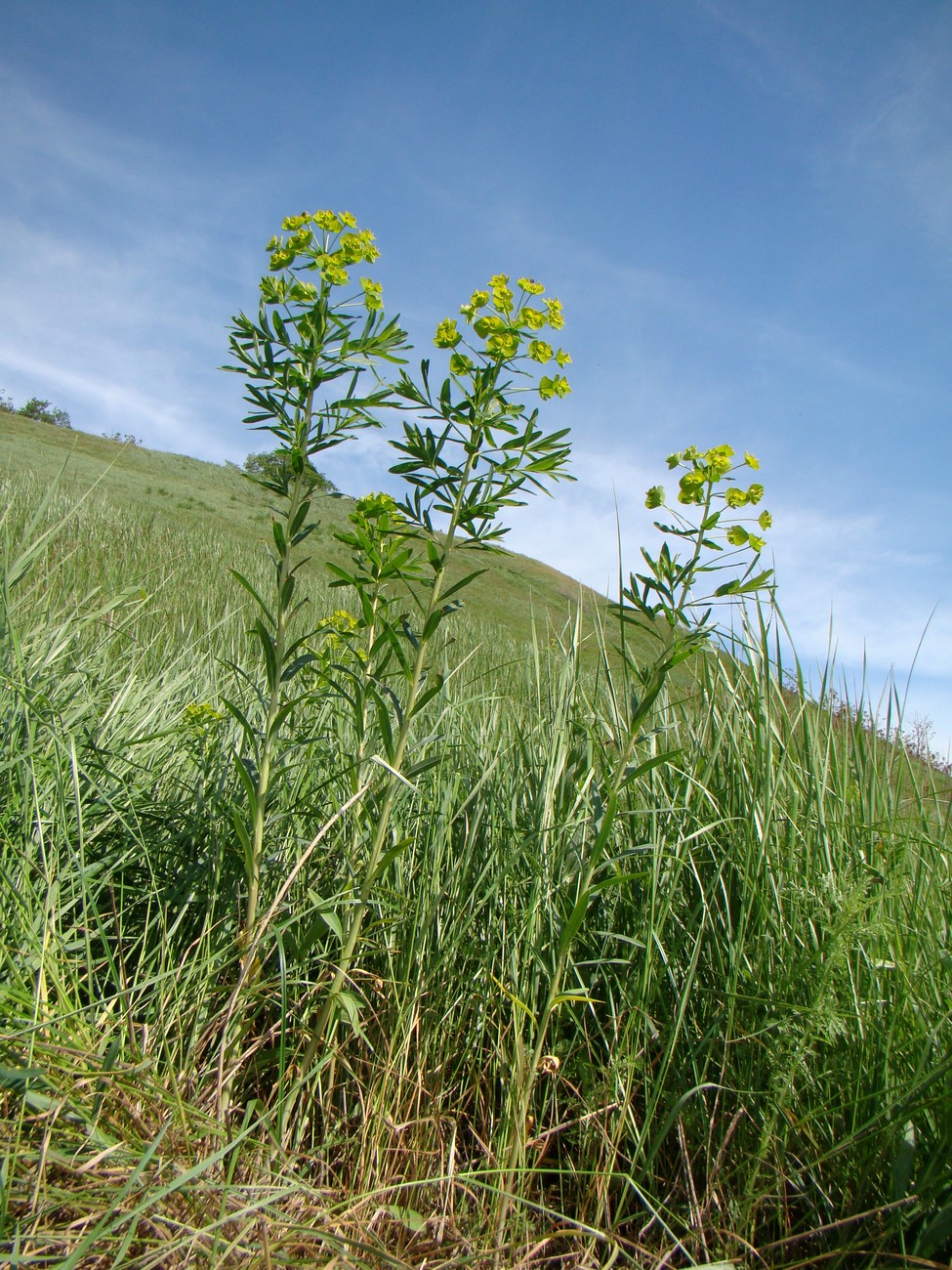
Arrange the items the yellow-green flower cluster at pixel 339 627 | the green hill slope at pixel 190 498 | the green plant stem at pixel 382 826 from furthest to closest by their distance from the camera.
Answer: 1. the green hill slope at pixel 190 498
2. the yellow-green flower cluster at pixel 339 627
3. the green plant stem at pixel 382 826

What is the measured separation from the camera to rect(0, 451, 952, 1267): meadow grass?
1150 millimetres

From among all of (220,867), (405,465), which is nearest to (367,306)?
(405,465)

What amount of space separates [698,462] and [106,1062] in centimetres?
143

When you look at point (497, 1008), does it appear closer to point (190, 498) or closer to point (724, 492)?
point (724, 492)

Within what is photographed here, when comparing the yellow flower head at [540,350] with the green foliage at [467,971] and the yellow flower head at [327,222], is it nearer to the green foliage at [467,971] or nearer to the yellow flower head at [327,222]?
the green foliage at [467,971]

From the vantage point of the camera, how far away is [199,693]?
8.96 ft

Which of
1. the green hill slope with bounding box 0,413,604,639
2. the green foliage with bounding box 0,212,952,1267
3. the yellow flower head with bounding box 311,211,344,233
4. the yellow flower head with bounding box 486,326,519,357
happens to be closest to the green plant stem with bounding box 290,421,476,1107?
the green foliage with bounding box 0,212,952,1267

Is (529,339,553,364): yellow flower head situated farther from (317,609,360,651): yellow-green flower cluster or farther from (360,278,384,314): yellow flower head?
(317,609,360,651): yellow-green flower cluster

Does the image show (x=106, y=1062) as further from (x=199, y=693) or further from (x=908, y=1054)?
(x=199, y=693)

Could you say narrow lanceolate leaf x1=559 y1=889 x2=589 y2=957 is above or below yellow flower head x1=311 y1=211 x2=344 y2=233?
below

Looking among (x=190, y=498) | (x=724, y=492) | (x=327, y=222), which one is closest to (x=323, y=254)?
(x=327, y=222)

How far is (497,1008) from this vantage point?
1574 mm

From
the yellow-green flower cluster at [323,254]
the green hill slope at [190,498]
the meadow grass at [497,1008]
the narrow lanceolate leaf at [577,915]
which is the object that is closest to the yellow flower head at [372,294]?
the yellow-green flower cluster at [323,254]

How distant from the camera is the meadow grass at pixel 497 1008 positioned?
1150mm
